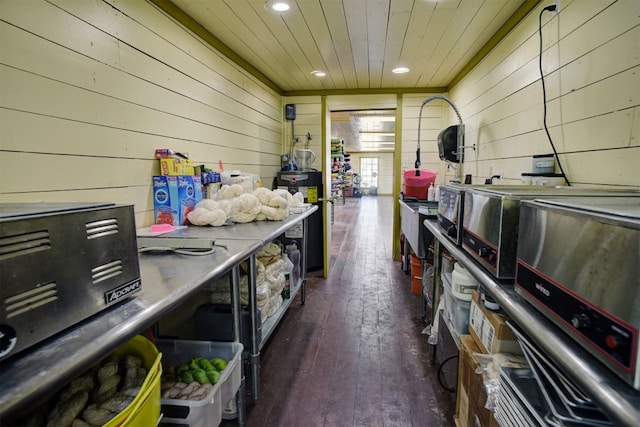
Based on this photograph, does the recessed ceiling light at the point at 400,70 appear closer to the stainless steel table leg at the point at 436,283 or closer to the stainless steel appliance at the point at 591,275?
the stainless steel table leg at the point at 436,283

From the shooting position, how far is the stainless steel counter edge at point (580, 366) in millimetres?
478

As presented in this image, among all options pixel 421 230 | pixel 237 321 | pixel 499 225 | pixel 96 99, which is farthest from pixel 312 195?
pixel 499 225

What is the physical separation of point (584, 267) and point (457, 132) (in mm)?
2859

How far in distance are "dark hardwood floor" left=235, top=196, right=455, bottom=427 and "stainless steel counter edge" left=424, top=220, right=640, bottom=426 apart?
1132 millimetres

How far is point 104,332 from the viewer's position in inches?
26.7

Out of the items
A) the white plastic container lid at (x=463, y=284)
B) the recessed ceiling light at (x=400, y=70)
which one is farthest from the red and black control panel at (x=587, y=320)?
the recessed ceiling light at (x=400, y=70)

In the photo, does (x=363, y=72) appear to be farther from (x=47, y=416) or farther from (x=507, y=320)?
(x=47, y=416)

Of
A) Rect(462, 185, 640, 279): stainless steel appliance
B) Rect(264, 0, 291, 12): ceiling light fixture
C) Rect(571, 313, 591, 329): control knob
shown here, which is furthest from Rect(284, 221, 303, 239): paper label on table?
Rect(571, 313, 591, 329): control knob

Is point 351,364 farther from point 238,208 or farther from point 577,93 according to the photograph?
point 577,93

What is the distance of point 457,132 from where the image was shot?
126 inches

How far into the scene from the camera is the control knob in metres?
0.60

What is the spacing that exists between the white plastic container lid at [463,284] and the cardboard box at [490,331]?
149mm

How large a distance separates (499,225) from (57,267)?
3.76 feet

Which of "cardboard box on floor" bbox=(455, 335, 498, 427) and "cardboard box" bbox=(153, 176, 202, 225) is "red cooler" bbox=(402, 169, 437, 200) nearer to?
"cardboard box on floor" bbox=(455, 335, 498, 427)
